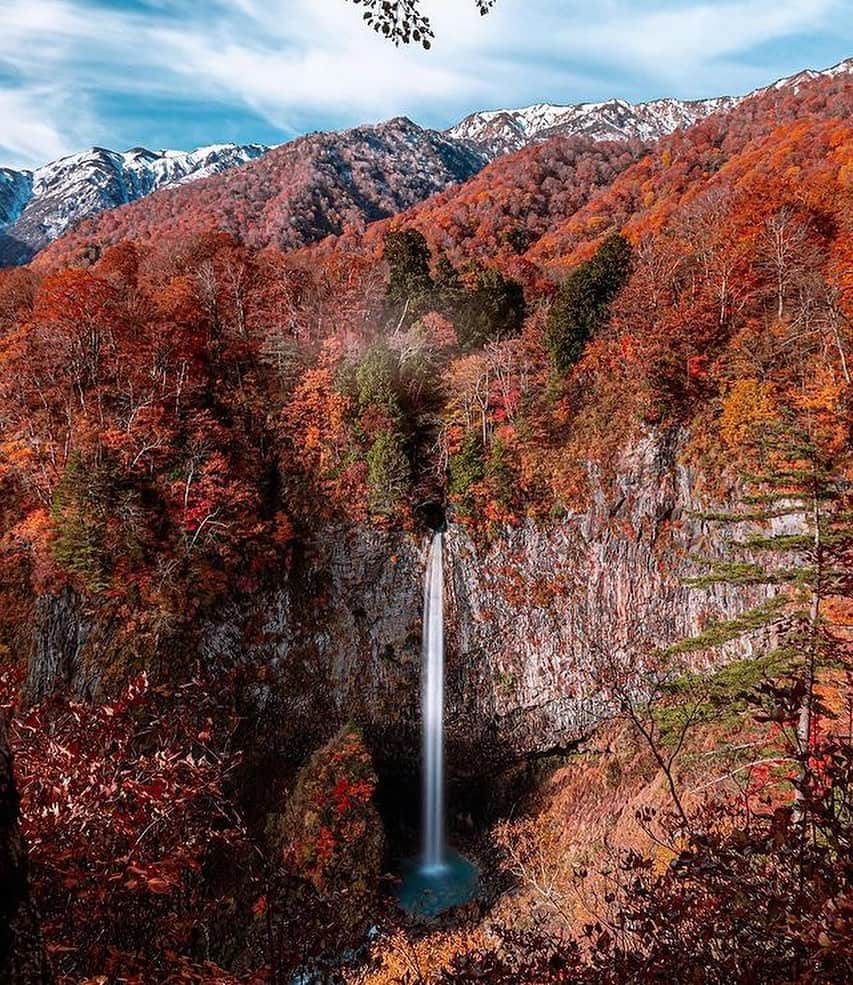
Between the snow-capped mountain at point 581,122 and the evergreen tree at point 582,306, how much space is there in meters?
61.7

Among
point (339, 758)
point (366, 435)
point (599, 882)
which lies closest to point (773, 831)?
point (599, 882)

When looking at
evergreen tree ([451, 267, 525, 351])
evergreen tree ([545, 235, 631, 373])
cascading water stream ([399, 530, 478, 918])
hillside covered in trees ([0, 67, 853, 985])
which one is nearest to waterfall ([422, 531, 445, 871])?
cascading water stream ([399, 530, 478, 918])

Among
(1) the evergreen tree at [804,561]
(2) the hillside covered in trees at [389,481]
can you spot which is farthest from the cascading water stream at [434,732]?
(1) the evergreen tree at [804,561]

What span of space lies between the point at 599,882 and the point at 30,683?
18.3 meters

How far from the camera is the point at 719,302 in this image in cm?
2077

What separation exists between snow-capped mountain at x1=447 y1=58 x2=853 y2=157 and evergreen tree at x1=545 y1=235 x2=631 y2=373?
6165cm

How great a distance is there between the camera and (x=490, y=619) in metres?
20.8

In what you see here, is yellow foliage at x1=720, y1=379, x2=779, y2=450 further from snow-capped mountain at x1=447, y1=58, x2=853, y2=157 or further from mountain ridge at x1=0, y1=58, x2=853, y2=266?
snow-capped mountain at x1=447, y1=58, x2=853, y2=157

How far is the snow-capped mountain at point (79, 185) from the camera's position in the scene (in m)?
66.6

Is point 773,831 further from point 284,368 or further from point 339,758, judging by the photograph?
point 284,368

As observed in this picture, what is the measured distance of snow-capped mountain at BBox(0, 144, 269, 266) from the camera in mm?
66625

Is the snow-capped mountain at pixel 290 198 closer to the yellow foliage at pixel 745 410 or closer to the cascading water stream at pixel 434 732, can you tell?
the cascading water stream at pixel 434 732

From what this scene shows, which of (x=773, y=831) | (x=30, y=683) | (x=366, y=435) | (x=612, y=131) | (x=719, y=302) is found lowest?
(x=30, y=683)

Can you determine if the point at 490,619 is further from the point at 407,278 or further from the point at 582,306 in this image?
the point at 407,278
